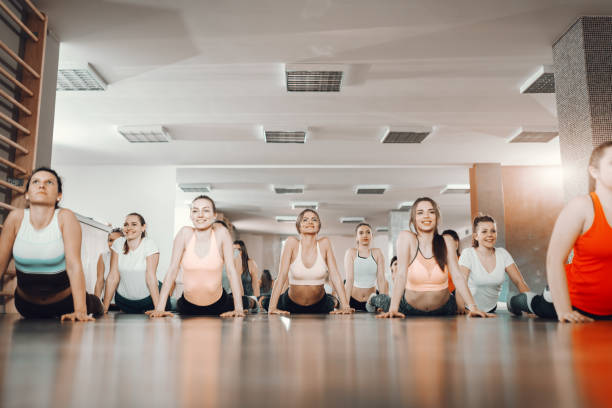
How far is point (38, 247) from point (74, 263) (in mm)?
224

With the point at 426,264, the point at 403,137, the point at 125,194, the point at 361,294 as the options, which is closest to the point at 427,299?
the point at 426,264

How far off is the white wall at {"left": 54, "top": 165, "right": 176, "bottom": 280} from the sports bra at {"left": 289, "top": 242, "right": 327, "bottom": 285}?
4.94 meters

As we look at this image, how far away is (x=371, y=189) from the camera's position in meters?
10.4

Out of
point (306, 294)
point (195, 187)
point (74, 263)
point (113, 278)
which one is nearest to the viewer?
point (74, 263)

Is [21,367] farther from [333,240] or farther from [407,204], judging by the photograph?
[333,240]

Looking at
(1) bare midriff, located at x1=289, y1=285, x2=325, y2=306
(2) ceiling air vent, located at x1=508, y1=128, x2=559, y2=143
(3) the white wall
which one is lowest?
(1) bare midriff, located at x1=289, y1=285, x2=325, y2=306

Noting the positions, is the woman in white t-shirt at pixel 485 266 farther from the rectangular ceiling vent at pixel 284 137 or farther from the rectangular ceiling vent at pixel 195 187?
the rectangular ceiling vent at pixel 195 187

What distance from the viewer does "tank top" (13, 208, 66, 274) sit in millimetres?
2584

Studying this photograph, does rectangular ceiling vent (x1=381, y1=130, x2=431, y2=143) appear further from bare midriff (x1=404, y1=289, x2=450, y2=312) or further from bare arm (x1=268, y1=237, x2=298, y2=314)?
bare midriff (x1=404, y1=289, x2=450, y2=312)

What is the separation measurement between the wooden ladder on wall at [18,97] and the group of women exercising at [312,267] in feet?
2.83

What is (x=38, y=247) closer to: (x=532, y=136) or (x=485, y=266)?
(x=485, y=266)

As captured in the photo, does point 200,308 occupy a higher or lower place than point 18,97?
lower

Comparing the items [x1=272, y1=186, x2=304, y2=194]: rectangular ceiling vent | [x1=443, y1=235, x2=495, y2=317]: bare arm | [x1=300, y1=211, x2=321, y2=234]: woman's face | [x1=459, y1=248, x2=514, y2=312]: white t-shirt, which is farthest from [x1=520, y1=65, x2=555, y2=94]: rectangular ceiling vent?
[x1=272, y1=186, x2=304, y2=194]: rectangular ceiling vent

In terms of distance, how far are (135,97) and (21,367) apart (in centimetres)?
515
